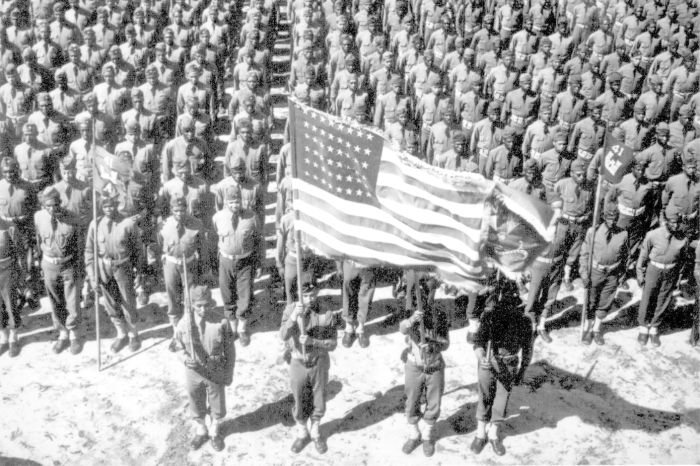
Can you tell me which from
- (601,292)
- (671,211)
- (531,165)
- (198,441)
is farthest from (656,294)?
(198,441)

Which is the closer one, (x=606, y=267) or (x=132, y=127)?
(x=606, y=267)

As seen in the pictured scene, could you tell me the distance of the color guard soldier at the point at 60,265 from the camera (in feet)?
34.8

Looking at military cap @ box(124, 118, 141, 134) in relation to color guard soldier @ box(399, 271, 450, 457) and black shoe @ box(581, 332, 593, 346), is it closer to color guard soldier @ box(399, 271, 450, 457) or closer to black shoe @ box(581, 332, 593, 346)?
color guard soldier @ box(399, 271, 450, 457)

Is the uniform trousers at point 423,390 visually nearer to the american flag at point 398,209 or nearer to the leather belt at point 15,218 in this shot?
the american flag at point 398,209

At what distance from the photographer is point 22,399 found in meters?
10.0

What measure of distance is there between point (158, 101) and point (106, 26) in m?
4.17

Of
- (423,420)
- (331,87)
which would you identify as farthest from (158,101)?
(423,420)

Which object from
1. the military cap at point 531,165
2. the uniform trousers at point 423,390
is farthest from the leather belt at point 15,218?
the military cap at point 531,165

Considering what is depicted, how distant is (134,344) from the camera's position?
10984 millimetres

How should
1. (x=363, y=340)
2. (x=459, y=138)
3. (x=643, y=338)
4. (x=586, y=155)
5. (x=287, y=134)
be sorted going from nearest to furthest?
(x=363, y=340) < (x=643, y=338) < (x=459, y=138) < (x=287, y=134) < (x=586, y=155)

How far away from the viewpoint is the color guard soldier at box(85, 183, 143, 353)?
10.6 metres

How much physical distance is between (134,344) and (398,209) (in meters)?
5.71

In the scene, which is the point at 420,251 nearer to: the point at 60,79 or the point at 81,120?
the point at 81,120

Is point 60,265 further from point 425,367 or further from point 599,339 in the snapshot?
point 599,339
